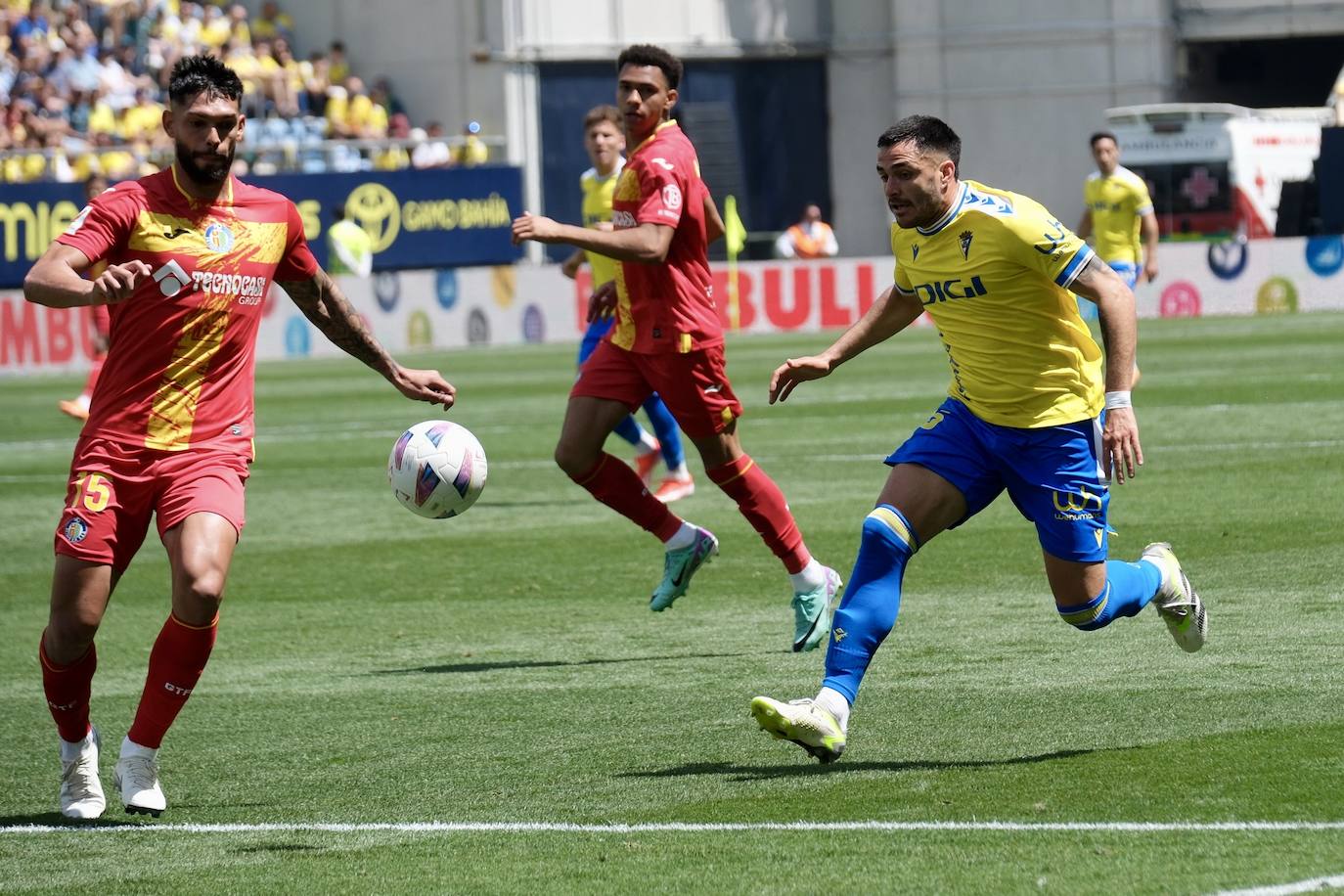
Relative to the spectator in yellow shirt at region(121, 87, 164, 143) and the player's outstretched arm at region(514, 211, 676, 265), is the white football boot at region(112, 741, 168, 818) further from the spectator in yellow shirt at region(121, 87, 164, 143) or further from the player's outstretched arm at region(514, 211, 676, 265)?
the spectator in yellow shirt at region(121, 87, 164, 143)

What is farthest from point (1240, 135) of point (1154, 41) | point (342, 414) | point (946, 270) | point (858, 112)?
point (946, 270)

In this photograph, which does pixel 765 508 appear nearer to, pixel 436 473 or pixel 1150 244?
pixel 436 473

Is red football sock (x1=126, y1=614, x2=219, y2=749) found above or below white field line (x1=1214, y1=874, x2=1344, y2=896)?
above

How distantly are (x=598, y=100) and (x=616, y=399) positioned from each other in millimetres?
35122

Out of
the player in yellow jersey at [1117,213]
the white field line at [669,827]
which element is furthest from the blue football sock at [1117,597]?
the player in yellow jersey at [1117,213]

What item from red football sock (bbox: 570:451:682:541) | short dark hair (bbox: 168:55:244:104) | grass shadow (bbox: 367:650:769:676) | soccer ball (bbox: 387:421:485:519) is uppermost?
short dark hair (bbox: 168:55:244:104)

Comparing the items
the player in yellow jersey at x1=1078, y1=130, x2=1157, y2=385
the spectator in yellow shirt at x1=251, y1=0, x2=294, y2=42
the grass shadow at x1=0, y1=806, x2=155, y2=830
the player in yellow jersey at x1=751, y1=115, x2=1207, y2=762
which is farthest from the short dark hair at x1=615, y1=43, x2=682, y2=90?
the spectator in yellow shirt at x1=251, y1=0, x2=294, y2=42

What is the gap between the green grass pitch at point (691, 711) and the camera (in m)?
5.53

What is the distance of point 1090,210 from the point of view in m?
20.7

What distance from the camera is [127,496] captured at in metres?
6.42

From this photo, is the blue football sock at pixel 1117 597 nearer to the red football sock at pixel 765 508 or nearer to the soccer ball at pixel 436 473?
the red football sock at pixel 765 508

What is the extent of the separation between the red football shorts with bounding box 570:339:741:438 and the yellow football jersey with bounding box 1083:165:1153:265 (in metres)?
11.8

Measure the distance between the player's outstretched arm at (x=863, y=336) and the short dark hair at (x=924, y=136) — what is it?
656 mm

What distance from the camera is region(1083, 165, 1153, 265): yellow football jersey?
2045cm
